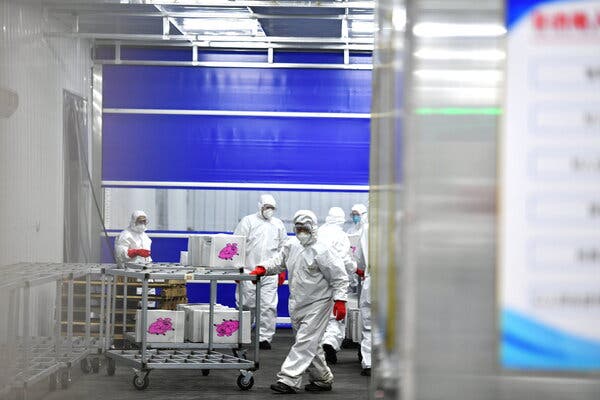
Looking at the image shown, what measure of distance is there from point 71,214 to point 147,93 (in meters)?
6.93

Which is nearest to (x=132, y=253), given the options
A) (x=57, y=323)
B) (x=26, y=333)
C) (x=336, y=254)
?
(x=336, y=254)

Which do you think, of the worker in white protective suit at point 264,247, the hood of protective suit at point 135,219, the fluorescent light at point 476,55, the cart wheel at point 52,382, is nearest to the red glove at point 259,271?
the cart wheel at point 52,382

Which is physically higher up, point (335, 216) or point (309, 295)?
point (335, 216)

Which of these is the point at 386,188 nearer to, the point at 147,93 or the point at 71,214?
the point at 71,214

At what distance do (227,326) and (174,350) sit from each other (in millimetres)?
516

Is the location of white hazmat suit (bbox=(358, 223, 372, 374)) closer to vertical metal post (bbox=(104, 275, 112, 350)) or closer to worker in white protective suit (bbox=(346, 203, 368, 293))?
worker in white protective suit (bbox=(346, 203, 368, 293))

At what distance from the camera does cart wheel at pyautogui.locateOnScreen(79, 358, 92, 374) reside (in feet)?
22.9

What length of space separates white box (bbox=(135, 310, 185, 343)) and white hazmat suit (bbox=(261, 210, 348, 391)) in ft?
3.58

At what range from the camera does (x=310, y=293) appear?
326 inches

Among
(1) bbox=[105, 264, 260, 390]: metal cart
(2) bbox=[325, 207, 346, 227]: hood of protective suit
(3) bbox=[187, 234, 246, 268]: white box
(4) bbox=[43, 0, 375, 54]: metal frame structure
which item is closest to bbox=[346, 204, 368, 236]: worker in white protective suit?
(2) bbox=[325, 207, 346, 227]: hood of protective suit

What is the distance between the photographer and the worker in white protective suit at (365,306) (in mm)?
9328

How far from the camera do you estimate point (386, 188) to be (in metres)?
2.44

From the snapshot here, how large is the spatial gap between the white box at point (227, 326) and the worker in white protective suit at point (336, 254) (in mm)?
792

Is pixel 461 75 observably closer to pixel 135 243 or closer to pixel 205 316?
pixel 205 316
